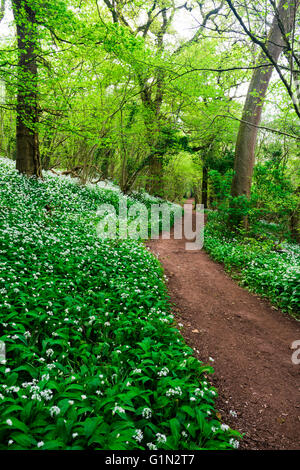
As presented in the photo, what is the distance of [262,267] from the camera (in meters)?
8.09

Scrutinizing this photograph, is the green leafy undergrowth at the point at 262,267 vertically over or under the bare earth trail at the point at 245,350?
over

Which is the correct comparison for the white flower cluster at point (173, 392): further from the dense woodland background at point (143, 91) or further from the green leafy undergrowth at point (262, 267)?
the dense woodland background at point (143, 91)

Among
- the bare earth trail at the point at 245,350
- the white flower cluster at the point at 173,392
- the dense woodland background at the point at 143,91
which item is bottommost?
the bare earth trail at the point at 245,350

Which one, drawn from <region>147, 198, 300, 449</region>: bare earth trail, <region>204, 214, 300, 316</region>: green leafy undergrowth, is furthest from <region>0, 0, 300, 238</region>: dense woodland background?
<region>147, 198, 300, 449</region>: bare earth trail

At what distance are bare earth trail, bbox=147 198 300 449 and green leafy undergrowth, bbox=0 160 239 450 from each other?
0.40 m

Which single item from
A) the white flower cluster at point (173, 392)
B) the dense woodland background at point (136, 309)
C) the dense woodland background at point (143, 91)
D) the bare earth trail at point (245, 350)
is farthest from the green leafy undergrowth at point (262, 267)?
the white flower cluster at point (173, 392)

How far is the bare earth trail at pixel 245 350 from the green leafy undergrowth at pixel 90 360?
15.6 inches

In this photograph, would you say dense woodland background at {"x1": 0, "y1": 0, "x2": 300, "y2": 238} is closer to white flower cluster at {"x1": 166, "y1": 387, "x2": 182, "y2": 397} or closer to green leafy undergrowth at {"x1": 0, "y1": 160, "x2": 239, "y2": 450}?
green leafy undergrowth at {"x1": 0, "y1": 160, "x2": 239, "y2": 450}

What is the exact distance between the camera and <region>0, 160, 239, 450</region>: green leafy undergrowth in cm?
211

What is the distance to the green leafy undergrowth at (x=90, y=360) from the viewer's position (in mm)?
2109

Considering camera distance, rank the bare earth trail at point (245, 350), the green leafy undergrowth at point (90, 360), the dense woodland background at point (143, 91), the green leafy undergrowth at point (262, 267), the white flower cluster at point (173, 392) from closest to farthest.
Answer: the green leafy undergrowth at point (90, 360) → the white flower cluster at point (173, 392) → the bare earth trail at point (245, 350) → the green leafy undergrowth at point (262, 267) → the dense woodland background at point (143, 91)

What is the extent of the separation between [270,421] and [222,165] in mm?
18376

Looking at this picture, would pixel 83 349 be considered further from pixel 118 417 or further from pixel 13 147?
pixel 13 147

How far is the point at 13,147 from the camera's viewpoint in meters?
22.5
